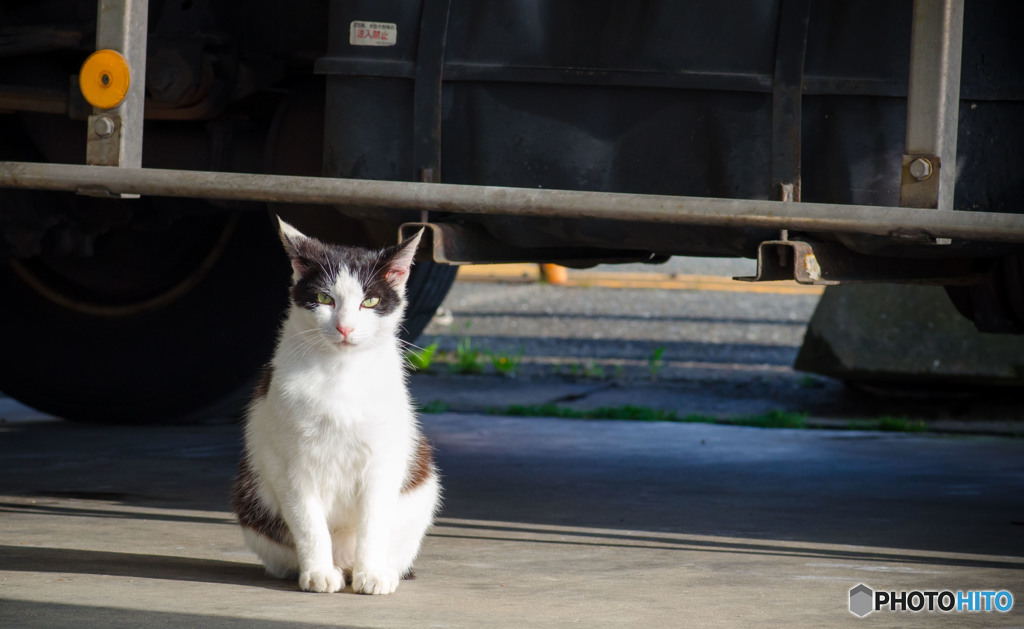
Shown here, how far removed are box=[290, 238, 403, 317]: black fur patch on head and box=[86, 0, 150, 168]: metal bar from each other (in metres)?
0.40

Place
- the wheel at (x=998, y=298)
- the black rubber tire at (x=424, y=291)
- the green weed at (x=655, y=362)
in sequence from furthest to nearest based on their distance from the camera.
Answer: the green weed at (x=655, y=362), the black rubber tire at (x=424, y=291), the wheel at (x=998, y=298)

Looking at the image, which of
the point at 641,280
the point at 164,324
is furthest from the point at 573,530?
the point at 641,280

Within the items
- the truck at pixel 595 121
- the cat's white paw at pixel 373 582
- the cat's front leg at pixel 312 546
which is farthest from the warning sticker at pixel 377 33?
the cat's white paw at pixel 373 582

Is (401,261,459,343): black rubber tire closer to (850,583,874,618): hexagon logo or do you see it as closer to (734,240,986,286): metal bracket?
(734,240,986,286): metal bracket

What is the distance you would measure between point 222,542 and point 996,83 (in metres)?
2.08

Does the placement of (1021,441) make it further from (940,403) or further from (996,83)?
(996,83)

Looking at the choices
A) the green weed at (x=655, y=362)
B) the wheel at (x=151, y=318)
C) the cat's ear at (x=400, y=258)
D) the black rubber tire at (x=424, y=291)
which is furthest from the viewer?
the green weed at (x=655, y=362)

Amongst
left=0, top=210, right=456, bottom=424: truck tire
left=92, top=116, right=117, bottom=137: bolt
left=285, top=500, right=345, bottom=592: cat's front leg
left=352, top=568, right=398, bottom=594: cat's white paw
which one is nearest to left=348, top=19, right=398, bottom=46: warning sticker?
left=92, top=116, right=117, bottom=137: bolt

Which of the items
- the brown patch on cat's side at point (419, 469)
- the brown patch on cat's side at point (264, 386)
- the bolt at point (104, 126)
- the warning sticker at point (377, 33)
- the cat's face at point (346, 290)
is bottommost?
the brown patch on cat's side at point (419, 469)

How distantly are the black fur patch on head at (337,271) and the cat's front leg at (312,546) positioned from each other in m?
0.42

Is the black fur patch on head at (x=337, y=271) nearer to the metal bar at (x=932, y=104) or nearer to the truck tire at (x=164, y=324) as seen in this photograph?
the metal bar at (x=932, y=104)

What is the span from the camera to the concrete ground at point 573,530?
2.42 m

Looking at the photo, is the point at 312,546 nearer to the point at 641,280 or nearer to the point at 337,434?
the point at 337,434

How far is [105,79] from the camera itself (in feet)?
8.36
